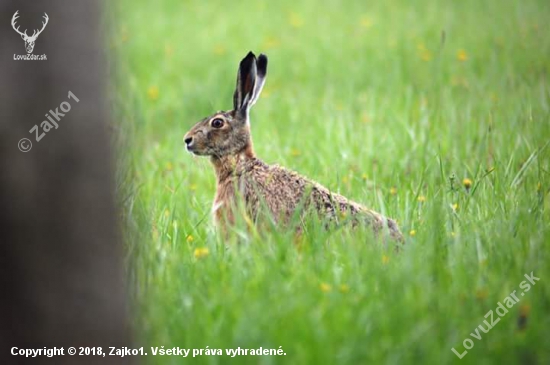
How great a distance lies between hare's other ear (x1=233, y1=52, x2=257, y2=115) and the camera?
220 inches

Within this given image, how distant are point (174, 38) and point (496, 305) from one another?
9719 mm

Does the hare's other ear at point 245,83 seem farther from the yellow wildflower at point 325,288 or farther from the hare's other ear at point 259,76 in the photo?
the yellow wildflower at point 325,288

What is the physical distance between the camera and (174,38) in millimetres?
12789

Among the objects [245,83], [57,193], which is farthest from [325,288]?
[245,83]

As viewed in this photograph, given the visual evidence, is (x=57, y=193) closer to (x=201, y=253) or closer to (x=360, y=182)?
(x=201, y=253)

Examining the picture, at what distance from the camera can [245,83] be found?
18.6ft

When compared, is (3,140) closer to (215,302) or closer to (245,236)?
(215,302)

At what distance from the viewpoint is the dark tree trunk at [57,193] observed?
290cm

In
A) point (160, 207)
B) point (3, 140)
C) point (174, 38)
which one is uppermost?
point (174, 38)

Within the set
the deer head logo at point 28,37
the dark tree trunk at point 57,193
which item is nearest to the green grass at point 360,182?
the dark tree trunk at point 57,193

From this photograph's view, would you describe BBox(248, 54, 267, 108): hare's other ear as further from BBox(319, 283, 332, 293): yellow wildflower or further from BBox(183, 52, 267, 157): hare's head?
BBox(319, 283, 332, 293): yellow wildflower

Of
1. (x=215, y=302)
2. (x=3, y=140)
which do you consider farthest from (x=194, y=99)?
(x=3, y=140)

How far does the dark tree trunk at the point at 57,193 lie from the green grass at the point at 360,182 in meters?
0.68

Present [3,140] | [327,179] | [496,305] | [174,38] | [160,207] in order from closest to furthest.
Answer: [3,140], [496,305], [160,207], [327,179], [174,38]
